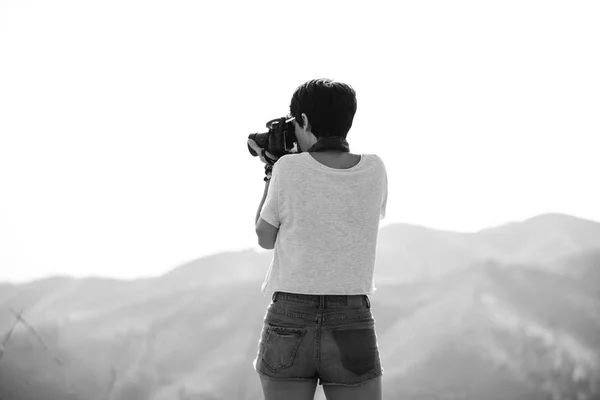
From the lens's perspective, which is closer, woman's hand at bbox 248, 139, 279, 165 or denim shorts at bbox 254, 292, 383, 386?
denim shorts at bbox 254, 292, 383, 386

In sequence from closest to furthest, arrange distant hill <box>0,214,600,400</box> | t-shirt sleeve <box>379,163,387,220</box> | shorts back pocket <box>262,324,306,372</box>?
shorts back pocket <box>262,324,306,372</box> → t-shirt sleeve <box>379,163,387,220</box> → distant hill <box>0,214,600,400</box>

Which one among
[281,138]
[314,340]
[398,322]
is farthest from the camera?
[398,322]

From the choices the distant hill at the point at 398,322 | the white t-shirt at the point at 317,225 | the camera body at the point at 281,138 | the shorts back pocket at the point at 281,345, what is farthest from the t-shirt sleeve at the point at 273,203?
the distant hill at the point at 398,322

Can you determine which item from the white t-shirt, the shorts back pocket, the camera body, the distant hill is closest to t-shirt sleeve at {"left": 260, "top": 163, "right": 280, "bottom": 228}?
the white t-shirt

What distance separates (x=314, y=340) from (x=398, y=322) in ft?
8.31

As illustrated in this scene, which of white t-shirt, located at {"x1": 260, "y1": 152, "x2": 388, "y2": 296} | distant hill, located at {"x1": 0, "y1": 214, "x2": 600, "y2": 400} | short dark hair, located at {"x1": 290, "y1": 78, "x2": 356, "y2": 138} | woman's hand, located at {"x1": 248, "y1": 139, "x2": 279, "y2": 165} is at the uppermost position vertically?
short dark hair, located at {"x1": 290, "y1": 78, "x2": 356, "y2": 138}

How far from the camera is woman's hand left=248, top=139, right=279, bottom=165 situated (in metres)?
1.56

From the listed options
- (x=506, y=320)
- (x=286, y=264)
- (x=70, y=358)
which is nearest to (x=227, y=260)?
(x=70, y=358)

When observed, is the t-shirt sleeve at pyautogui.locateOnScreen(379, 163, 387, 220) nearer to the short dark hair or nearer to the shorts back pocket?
the short dark hair

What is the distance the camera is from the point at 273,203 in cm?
142

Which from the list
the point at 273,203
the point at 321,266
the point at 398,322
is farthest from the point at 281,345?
the point at 398,322

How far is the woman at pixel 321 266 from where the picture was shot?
1390mm

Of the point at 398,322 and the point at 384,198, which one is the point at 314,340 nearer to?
the point at 384,198

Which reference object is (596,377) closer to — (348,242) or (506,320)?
(506,320)
